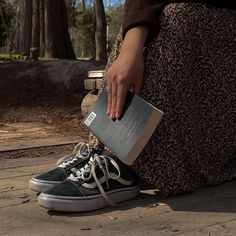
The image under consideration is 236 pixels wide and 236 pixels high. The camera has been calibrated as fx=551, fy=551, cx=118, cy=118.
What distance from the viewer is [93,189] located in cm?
204

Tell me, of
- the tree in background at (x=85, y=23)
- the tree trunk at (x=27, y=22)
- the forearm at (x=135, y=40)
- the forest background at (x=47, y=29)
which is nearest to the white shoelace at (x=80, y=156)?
the forearm at (x=135, y=40)

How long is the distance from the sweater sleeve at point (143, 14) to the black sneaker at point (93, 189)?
0.51 meters

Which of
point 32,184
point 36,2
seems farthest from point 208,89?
point 36,2

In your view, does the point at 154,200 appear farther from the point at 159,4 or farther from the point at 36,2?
the point at 36,2

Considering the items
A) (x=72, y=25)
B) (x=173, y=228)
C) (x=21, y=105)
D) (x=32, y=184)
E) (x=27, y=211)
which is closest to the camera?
(x=173, y=228)

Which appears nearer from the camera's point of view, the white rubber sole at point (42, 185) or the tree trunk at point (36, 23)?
the white rubber sole at point (42, 185)

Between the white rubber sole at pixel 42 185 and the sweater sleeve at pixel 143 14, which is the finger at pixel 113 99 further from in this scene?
the white rubber sole at pixel 42 185

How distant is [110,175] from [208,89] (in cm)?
52

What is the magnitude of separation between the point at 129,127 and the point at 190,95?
0.34 meters

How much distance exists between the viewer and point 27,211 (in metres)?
2.02

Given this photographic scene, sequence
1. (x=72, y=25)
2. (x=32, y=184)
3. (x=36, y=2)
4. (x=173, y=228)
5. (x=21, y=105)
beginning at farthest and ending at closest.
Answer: (x=72, y=25), (x=36, y=2), (x=21, y=105), (x=32, y=184), (x=173, y=228)

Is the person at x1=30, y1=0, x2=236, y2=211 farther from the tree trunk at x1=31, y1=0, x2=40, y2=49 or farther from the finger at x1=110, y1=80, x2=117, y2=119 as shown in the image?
the tree trunk at x1=31, y1=0, x2=40, y2=49

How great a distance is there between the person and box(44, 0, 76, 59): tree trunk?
811cm

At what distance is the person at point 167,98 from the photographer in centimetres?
198
